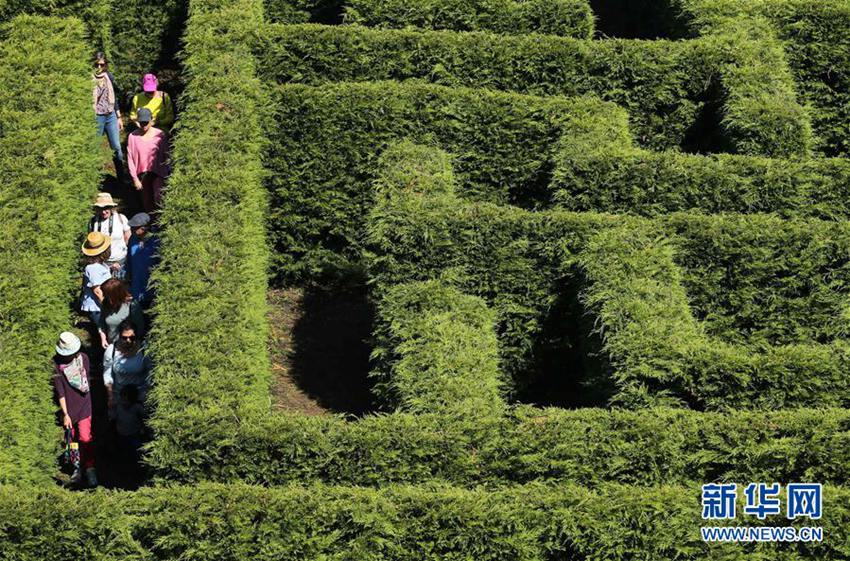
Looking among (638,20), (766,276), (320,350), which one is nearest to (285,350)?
(320,350)

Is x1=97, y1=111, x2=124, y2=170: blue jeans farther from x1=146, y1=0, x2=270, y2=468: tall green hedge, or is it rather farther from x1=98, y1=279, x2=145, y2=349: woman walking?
x1=98, y1=279, x2=145, y2=349: woman walking

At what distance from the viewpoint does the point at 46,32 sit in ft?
72.2

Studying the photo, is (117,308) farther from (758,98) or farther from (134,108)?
(758,98)

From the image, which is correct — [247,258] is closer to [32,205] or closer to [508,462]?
[32,205]

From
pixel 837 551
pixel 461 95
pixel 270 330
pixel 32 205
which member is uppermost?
pixel 461 95

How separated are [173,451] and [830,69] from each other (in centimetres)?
1281

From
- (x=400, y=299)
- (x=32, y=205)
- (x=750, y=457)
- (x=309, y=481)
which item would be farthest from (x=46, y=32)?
(x=750, y=457)

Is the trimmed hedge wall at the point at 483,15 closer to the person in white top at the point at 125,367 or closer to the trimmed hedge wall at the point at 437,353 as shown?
the trimmed hedge wall at the point at 437,353

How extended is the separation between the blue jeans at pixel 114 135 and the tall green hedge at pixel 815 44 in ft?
30.0

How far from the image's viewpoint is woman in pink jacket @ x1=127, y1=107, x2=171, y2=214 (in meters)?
20.7

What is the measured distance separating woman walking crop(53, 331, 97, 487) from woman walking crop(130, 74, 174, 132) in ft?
18.5

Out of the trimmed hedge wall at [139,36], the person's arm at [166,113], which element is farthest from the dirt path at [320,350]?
the trimmed hedge wall at [139,36]

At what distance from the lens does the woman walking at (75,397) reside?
1706 cm

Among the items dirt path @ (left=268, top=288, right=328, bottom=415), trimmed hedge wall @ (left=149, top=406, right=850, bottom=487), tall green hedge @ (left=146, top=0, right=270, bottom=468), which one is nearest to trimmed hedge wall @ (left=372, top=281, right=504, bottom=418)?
trimmed hedge wall @ (left=149, top=406, right=850, bottom=487)
